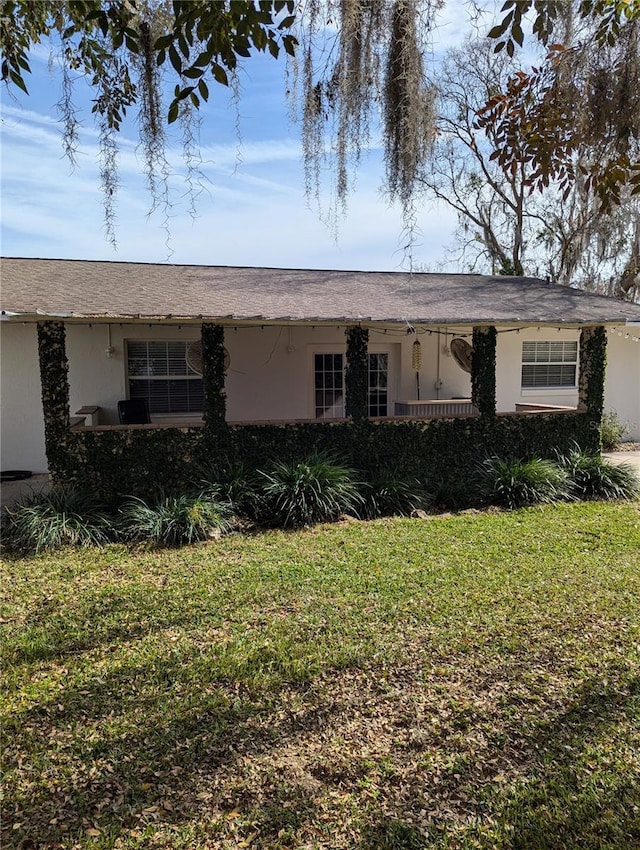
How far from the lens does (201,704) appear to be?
133 inches

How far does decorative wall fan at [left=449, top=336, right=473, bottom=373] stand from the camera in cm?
1199

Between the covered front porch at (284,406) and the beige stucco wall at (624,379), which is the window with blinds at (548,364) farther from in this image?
the covered front porch at (284,406)

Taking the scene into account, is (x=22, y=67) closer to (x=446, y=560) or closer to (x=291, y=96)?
(x=291, y=96)

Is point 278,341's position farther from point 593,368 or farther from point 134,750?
point 134,750

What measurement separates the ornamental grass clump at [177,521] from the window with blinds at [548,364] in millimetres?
8707

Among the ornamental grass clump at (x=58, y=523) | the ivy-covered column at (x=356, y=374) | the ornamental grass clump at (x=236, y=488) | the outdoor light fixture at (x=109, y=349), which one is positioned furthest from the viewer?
the outdoor light fixture at (x=109, y=349)

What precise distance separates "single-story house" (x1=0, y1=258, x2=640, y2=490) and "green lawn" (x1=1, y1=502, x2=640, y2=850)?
11.9 feet

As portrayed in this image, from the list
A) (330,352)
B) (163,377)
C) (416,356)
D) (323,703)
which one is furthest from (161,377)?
(323,703)

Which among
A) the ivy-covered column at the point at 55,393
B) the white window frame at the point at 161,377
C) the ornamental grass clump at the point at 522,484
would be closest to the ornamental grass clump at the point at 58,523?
the ivy-covered column at the point at 55,393

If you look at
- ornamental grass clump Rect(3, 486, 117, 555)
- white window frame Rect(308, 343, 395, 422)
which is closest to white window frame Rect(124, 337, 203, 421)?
white window frame Rect(308, 343, 395, 422)

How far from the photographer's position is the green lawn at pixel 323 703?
2.55 metres

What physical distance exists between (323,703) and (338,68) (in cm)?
375

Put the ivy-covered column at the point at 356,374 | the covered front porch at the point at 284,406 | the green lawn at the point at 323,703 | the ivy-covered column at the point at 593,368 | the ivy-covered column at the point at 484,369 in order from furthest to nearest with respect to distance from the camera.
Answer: the ivy-covered column at the point at 593,368, the ivy-covered column at the point at 484,369, the ivy-covered column at the point at 356,374, the covered front porch at the point at 284,406, the green lawn at the point at 323,703

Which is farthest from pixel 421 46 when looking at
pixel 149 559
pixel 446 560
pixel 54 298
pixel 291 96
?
pixel 54 298
